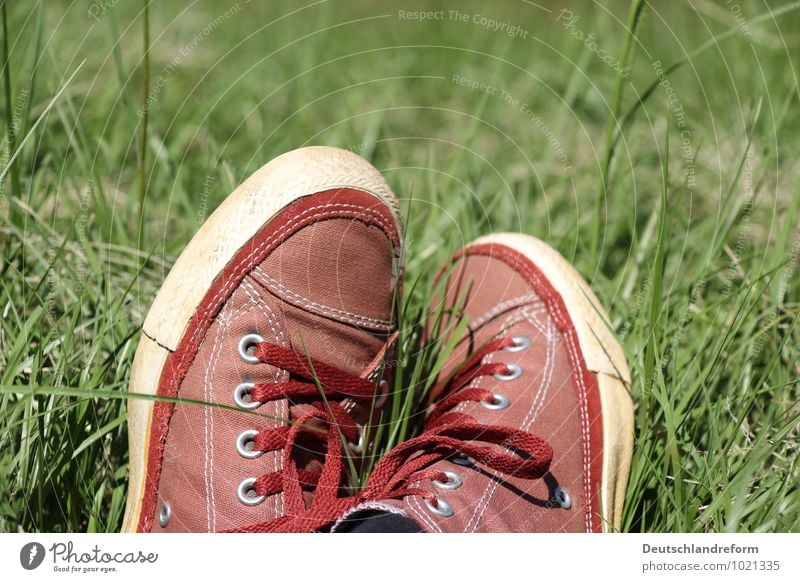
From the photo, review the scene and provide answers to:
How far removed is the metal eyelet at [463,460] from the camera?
3.25 feet

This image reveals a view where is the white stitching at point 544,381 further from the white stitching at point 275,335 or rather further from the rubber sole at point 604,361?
the white stitching at point 275,335

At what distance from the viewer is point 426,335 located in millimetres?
1109

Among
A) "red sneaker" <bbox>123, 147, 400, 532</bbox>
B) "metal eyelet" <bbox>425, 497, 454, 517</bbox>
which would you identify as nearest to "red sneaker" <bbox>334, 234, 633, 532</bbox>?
"metal eyelet" <bbox>425, 497, 454, 517</bbox>

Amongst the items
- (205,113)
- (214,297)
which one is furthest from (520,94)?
(214,297)

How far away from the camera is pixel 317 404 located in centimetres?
99

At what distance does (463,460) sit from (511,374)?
0.15 meters

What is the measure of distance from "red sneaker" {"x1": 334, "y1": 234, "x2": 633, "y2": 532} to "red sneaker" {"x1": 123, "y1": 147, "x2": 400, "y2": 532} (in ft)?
0.35

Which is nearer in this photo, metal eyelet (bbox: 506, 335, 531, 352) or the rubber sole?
the rubber sole

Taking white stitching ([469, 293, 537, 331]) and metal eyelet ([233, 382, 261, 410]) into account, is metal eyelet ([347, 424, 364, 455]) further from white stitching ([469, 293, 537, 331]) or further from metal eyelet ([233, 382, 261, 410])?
white stitching ([469, 293, 537, 331])

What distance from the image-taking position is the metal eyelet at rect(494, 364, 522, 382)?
1.08m

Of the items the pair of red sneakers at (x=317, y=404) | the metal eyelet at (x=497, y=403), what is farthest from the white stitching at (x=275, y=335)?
the metal eyelet at (x=497, y=403)
